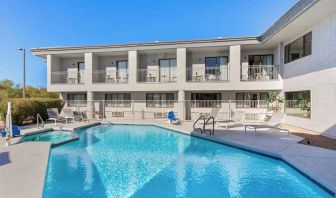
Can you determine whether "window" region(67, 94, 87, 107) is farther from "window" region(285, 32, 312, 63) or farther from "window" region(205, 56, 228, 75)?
"window" region(285, 32, 312, 63)

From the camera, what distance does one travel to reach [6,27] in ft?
82.3

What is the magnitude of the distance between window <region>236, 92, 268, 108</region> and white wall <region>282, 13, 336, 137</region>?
4.40m

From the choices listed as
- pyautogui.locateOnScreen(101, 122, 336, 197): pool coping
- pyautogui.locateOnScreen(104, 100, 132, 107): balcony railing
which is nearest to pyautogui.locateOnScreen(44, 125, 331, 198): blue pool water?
pyautogui.locateOnScreen(101, 122, 336, 197): pool coping

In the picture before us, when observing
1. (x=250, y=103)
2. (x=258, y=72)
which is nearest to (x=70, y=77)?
(x=250, y=103)

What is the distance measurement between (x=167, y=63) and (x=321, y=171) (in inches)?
617

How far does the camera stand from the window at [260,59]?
696 inches

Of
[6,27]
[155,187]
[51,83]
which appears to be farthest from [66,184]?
[6,27]

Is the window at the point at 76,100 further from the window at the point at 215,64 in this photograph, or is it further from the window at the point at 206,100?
the window at the point at 215,64

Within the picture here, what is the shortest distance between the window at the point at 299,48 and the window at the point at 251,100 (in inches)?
152

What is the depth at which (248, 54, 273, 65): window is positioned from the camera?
17.7 meters

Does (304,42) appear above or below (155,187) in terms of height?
above

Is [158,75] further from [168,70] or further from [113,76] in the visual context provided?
[113,76]

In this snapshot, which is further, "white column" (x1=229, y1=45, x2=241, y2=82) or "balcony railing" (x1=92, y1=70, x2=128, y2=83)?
"balcony railing" (x1=92, y1=70, x2=128, y2=83)

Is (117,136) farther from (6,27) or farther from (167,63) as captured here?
(6,27)
